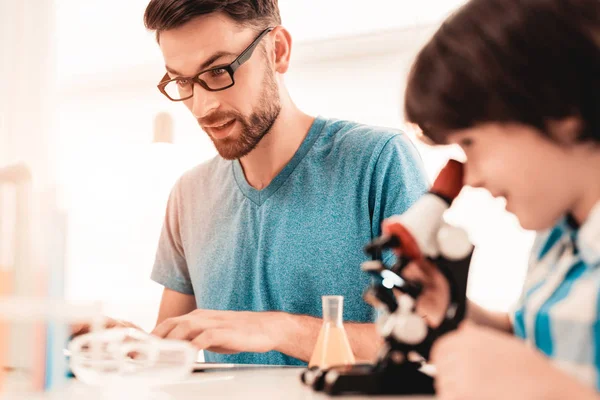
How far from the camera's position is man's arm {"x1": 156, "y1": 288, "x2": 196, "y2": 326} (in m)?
1.68

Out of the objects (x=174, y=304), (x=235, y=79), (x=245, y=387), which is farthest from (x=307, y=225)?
(x=245, y=387)

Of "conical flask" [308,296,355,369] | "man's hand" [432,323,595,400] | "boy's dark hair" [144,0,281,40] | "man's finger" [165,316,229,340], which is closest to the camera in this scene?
"man's hand" [432,323,595,400]

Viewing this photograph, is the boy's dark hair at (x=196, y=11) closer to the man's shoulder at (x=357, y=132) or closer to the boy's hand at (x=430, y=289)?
the man's shoulder at (x=357, y=132)

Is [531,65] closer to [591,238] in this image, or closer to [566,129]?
[566,129]

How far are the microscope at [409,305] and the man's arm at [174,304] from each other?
1.05 meters

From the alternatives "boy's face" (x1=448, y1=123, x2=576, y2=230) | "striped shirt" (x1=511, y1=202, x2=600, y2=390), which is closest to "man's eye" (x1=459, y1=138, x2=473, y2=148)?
"boy's face" (x1=448, y1=123, x2=576, y2=230)

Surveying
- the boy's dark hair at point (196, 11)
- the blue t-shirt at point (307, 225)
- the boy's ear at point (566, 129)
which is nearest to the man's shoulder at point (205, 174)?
the blue t-shirt at point (307, 225)

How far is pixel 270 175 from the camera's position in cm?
157

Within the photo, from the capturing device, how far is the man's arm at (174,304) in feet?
5.51

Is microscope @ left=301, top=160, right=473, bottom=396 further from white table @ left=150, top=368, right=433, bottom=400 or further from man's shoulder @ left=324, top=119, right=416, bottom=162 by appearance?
man's shoulder @ left=324, top=119, right=416, bottom=162

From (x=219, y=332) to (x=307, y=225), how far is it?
0.54m

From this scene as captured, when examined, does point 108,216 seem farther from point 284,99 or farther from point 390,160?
point 390,160

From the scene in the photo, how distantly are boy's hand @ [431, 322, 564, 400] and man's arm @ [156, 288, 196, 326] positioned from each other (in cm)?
125

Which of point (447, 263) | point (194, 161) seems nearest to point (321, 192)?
point (447, 263)
